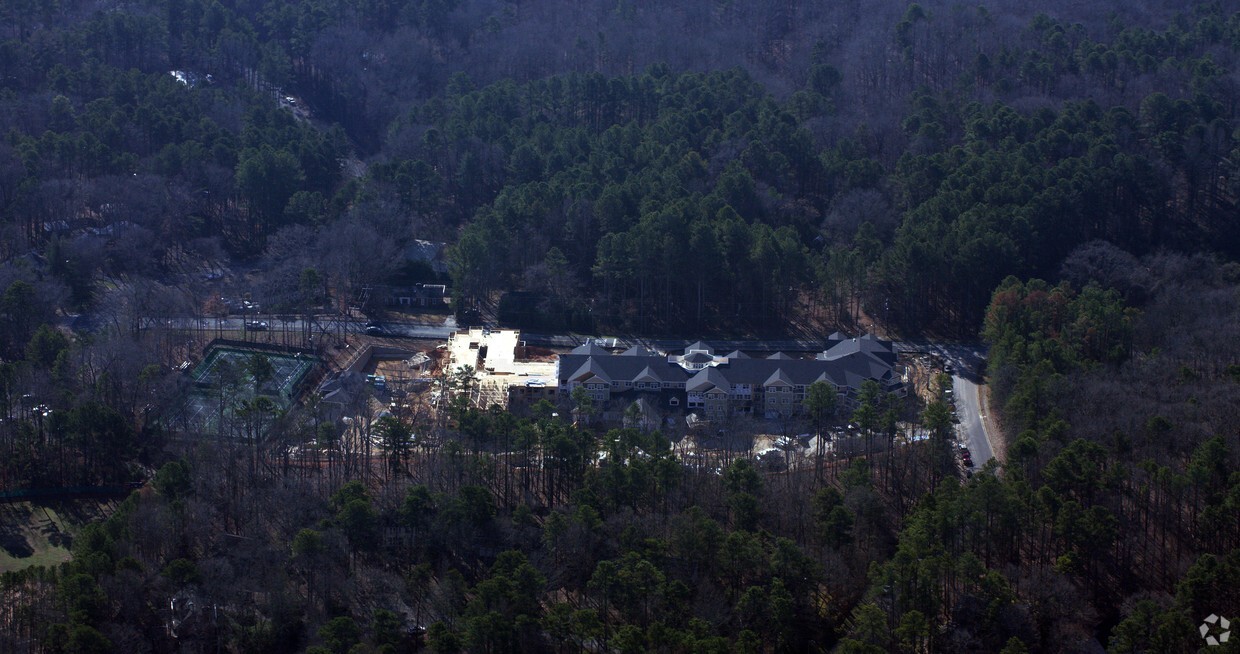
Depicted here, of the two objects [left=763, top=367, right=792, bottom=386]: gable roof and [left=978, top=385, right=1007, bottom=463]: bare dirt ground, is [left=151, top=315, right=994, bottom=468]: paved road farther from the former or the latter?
[left=763, top=367, right=792, bottom=386]: gable roof

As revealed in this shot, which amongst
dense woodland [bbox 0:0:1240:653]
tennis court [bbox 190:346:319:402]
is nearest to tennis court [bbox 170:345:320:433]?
tennis court [bbox 190:346:319:402]

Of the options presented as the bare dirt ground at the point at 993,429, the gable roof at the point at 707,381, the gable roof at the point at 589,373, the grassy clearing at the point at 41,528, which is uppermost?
the gable roof at the point at 589,373

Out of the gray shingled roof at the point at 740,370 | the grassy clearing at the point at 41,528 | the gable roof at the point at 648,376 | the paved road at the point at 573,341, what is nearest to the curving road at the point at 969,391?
the paved road at the point at 573,341

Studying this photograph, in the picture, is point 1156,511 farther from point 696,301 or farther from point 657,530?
point 696,301

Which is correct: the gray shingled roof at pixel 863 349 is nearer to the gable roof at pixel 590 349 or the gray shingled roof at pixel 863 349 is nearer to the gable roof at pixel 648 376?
the gable roof at pixel 648 376

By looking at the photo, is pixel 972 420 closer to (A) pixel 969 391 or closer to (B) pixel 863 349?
(A) pixel 969 391

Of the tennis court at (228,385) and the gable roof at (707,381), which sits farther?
the gable roof at (707,381)

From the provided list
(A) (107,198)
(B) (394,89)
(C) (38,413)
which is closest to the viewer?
(C) (38,413)

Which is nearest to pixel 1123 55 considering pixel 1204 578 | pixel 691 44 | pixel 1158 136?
pixel 1158 136
